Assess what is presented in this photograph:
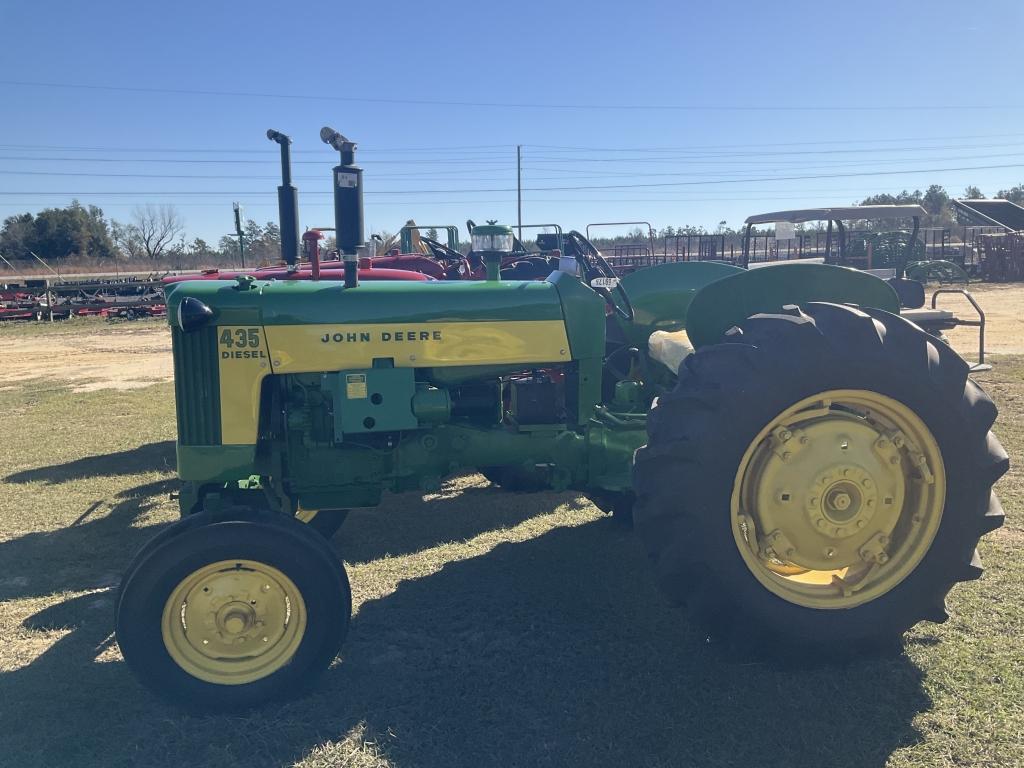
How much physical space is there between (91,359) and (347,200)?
1276cm

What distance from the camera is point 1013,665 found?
9.88 feet

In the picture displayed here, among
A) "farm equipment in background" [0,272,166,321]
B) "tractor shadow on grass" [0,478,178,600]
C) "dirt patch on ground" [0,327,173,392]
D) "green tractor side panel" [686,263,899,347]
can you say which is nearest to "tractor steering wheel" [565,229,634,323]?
"green tractor side panel" [686,263,899,347]

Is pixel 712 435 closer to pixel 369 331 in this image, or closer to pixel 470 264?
pixel 369 331

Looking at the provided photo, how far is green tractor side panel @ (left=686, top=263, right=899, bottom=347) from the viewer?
355 centimetres

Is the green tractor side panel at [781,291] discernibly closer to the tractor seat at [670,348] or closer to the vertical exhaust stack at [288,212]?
the tractor seat at [670,348]

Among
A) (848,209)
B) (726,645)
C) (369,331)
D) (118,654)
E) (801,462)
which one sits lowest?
(118,654)

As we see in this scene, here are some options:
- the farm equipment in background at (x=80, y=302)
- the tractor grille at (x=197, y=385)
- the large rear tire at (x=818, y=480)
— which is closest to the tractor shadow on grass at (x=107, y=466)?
the tractor grille at (x=197, y=385)

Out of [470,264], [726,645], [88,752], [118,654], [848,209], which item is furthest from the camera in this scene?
[470,264]

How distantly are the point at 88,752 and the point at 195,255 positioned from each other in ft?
162

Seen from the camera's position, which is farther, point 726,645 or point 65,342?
point 65,342

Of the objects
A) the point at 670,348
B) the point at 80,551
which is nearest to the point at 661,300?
the point at 670,348

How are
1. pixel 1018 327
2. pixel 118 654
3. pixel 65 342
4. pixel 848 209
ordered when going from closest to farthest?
1. pixel 118 654
2. pixel 848 209
3. pixel 1018 327
4. pixel 65 342

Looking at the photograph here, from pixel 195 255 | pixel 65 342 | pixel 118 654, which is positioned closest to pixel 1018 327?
pixel 118 654

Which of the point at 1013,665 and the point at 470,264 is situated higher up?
the point at 470,264
